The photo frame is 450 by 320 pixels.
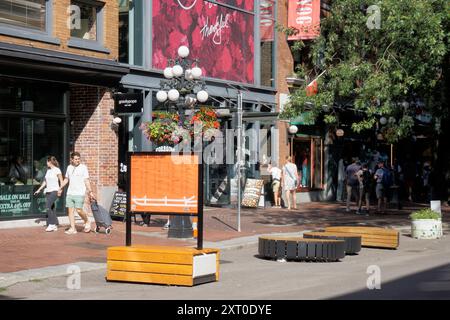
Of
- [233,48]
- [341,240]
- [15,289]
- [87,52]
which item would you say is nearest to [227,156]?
[233,48]

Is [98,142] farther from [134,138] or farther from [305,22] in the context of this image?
[305,22]

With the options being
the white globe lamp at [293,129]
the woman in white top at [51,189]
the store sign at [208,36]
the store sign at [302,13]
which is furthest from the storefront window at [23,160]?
the store sign at [302,13]

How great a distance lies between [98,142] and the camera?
67.1ft

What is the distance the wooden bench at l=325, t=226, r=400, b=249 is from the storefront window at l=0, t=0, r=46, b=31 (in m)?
8.89

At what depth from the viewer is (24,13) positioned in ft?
60.1

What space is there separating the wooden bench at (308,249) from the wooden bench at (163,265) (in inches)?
108

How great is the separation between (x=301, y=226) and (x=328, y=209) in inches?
277

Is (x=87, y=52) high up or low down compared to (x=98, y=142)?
up

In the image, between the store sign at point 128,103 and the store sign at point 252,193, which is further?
the store sign at point 252,193

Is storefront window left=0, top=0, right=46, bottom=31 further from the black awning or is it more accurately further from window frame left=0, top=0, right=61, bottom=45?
the black awning

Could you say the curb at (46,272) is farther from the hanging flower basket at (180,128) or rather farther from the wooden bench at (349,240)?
the hanging flower basket at (180,128)

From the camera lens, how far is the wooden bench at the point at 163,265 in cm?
1054

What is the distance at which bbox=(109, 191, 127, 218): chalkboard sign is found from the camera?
20156 mm

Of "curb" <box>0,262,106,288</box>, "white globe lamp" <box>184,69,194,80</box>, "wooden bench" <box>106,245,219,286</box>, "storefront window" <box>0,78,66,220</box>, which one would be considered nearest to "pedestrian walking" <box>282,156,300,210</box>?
"storefront window" <box>0,78,66,220</box>
